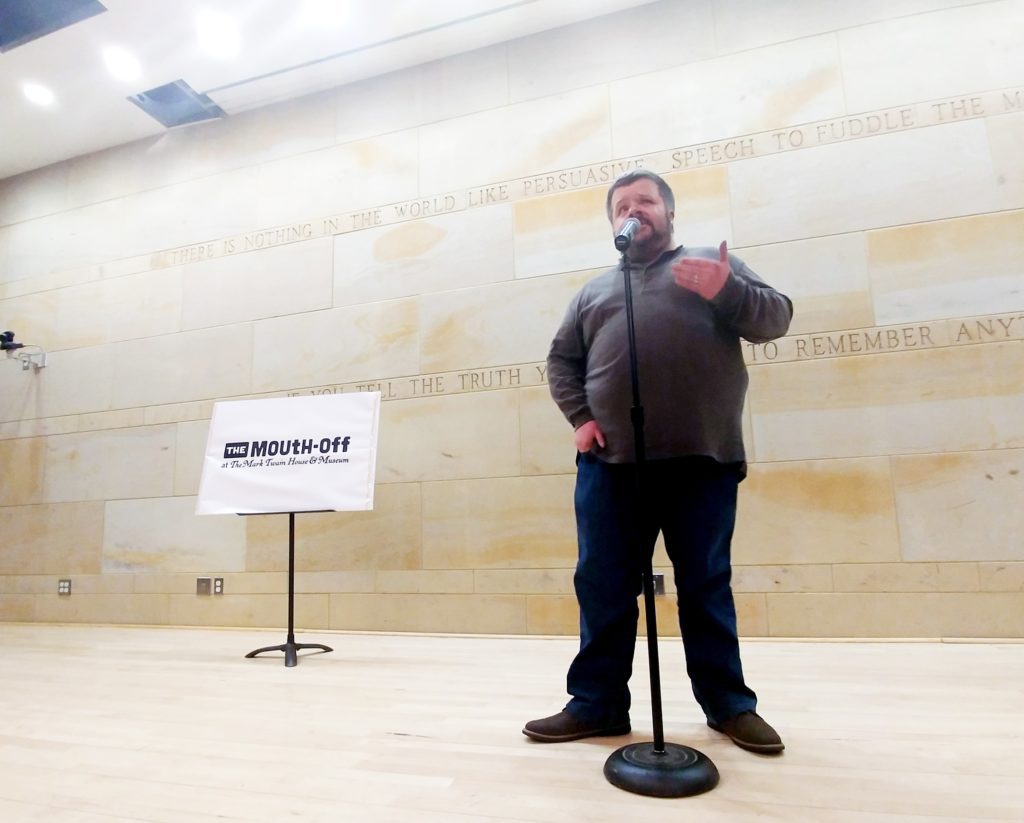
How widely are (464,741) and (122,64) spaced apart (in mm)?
4507

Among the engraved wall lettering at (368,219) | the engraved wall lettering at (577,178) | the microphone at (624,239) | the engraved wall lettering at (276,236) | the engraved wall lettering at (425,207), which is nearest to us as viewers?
the microphone at (624,239)

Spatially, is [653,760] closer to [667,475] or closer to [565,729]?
[565,729]

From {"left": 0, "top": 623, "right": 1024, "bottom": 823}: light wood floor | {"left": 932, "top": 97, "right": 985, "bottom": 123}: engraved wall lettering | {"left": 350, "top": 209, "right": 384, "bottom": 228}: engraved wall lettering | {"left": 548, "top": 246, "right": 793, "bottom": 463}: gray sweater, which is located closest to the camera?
{"left": 0, "top": 623, "right": 1024, "bottom": 823}: light wood floor

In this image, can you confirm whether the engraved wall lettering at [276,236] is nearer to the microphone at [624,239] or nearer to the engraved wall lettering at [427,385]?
the engraved wall lettering at [427,385]

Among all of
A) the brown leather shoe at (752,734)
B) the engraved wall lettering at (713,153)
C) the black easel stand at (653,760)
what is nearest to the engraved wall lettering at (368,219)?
the engraved wall lettering at (713,153)

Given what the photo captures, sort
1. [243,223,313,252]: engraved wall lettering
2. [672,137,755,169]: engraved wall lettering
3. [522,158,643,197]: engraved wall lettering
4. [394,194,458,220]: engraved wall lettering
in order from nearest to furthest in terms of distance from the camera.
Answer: [672,137,755,169]: engraved wall lettering, [522,158,643,197]: engraved wall lettering, [394,194,458,220]: engraved wall lettering, [243,223,313,252]: engraved wall lettering

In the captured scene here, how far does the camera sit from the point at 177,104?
4.43 meters

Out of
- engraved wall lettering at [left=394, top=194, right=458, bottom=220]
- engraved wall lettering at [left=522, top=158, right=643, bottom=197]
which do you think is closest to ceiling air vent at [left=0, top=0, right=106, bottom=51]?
engraved wall lettering at [left=394, top=194, right=458, bottom=220]

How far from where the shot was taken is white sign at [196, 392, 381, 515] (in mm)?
2811

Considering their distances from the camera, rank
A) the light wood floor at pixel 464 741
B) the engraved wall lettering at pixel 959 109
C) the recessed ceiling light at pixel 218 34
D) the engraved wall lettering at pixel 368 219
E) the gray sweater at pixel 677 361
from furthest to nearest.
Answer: the engraved wall lettering at pixel 368 219
the recessed ceiling light at pixel 218 34
the engraved wall lettering at pixel 959 109
the gray sweater at pixel 677 361
the light wood floor at pixel 464 741

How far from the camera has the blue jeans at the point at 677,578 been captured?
1.57 meters

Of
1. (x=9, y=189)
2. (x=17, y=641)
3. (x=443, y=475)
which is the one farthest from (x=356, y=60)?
(x=17, y=641)

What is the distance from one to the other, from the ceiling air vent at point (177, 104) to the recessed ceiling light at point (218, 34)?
42cm

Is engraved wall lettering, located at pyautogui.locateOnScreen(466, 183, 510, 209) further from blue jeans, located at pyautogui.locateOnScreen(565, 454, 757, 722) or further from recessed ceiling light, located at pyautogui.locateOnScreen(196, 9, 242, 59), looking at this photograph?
blue jeans, located at pyautogui.locateOnScreen(565, 454, 757, 722)
